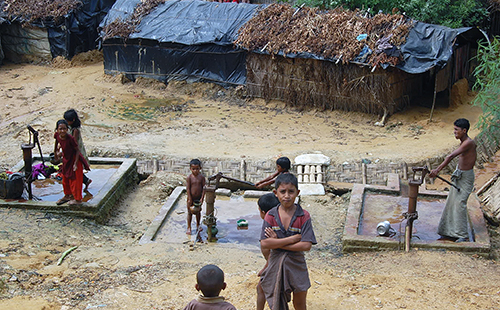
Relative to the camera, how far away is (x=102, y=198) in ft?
26.9

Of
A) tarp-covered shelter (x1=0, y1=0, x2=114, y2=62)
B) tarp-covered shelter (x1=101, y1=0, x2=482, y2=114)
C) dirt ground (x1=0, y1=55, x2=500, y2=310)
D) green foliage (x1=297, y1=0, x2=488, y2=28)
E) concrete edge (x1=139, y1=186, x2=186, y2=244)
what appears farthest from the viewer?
tarp-covered shelter (x1=0, y1=0, x2=114, y2=62)

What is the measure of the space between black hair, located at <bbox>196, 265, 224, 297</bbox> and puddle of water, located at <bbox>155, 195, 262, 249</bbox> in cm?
414

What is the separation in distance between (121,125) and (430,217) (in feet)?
27.3

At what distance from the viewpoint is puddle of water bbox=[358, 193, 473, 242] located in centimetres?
724

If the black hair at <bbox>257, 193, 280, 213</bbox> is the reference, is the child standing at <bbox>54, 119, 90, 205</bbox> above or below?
below

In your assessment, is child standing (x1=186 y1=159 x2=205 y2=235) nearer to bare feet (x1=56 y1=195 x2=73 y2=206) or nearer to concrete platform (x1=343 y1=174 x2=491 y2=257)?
bare feet (x1=56 y1=195 x2=73 y2=206)

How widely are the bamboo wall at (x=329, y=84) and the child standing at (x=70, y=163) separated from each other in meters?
7.84

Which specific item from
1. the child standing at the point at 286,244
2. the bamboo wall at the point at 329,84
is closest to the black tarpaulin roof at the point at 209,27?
the bamboo wall at the point at 329,84

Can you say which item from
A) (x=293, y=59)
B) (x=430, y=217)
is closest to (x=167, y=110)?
(x=293, y=59)

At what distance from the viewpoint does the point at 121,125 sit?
1320cm

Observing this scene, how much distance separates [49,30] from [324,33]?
10514mm

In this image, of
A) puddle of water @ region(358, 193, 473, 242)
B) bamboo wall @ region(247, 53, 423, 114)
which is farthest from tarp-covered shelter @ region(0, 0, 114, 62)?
puddle of water @ region(358, 193, 473, 242)

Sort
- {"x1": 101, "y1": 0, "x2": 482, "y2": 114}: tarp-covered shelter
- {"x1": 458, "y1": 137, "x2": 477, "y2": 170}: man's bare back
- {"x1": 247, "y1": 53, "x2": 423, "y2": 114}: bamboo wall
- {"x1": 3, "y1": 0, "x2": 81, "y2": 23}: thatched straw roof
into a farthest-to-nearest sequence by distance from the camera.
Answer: {"x1": 3, "y1": 0, "x2": 81, "y2": 23}: thatched straw roof → {"x1": 247, "y1": 53, "x2": 423, "y2": 114}: bamboo wall → {"x1": 101, "y1": 0, "x2": 482, "y2": 114}: tarp-covered shelter → {"x1": 458, "y1": 137, "x2": 477, "y2": 170}: man's bare back

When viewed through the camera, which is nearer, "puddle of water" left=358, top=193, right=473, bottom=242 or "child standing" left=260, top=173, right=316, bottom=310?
"child standing" left=260, top=173, right=316, bottom=310
